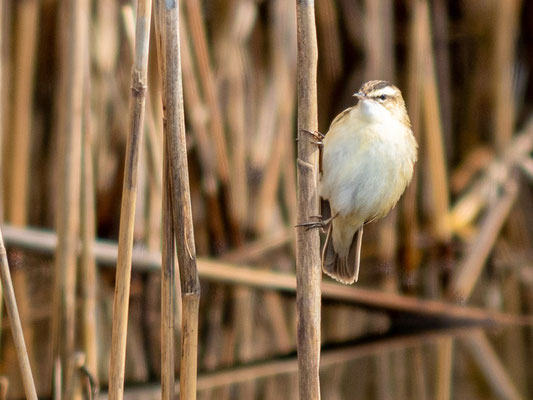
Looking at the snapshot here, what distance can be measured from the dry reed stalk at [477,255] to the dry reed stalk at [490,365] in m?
0.42

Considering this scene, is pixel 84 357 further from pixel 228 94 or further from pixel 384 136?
pixel 228 94

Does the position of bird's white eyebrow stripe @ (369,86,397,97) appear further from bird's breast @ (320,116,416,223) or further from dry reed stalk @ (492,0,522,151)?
dry reed stalk @ (492,0,522,151)

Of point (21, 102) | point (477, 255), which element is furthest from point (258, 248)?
point (21, 102)

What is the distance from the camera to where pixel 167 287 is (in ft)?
5.88

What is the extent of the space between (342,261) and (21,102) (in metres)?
2.32

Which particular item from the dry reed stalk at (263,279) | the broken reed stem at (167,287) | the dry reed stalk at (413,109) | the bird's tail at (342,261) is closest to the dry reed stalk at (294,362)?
the dry reed stalk at (263,279)

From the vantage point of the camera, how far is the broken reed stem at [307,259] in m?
1.83

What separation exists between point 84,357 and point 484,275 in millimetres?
3816

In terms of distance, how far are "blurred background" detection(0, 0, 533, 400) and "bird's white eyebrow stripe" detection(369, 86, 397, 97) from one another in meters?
1.20

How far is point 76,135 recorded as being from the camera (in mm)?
2527

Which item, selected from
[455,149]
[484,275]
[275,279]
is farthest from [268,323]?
[455,149]

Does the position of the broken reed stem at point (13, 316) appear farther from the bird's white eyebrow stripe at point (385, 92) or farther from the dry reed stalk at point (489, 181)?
the dry reed stalk at point (489, 181)

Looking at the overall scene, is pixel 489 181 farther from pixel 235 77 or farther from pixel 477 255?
pixel 235 77

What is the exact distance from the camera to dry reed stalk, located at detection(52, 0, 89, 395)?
242cm
